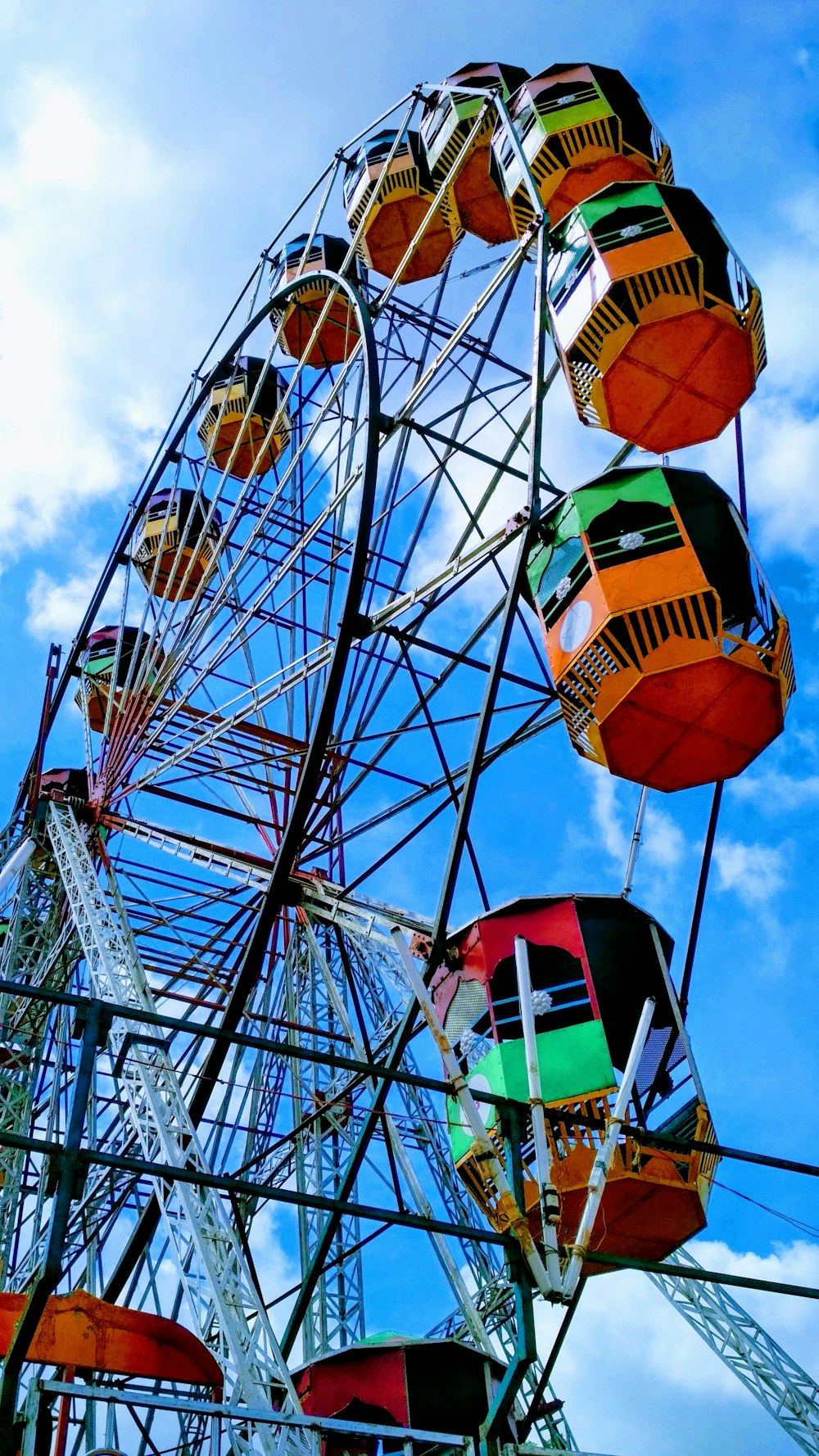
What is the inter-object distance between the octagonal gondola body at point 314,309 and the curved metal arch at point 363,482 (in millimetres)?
277

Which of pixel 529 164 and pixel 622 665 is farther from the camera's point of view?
pixel 529 164

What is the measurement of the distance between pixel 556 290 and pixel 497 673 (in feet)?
15.7

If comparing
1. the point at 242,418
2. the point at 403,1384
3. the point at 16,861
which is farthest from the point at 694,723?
the point at 242,418

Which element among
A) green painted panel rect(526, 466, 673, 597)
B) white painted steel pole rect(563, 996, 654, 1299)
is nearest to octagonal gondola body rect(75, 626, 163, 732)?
green painted panel rect(526, 466, 673, 597)

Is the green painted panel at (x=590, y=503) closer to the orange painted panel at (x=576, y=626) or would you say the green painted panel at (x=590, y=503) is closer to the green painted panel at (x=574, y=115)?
the orange painted panel at (x=576, y=626)

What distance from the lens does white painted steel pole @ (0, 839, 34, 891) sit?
1809 cm

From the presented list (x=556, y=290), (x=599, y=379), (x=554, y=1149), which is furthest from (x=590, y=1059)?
(x=556, y=290)

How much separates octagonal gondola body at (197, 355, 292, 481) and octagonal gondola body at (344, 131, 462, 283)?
117 inches

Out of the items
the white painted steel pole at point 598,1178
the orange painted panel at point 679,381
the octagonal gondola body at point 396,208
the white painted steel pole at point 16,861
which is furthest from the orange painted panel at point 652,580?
the white painted steel pole at point 16,861

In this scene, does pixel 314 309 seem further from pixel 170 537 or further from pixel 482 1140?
pixel 482 1140

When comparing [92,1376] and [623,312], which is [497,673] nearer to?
[623,312]

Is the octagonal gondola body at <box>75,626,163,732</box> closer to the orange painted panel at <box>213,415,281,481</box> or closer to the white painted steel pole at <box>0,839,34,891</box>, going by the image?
the white painted steel pole at <box>0,839,34,891</box>

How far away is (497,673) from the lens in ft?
37.3

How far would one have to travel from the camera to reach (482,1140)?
308 inches
